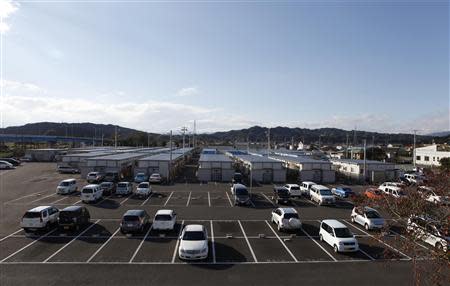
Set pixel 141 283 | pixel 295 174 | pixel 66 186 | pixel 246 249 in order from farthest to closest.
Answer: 1. pixel 295 174
2. pixel 66 186
3. pixel 246 249
4. pixel 141 283

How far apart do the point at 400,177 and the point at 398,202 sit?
43.1 metres

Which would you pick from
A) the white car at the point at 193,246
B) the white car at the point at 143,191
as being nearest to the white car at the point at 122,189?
the white car at the point at 143,191

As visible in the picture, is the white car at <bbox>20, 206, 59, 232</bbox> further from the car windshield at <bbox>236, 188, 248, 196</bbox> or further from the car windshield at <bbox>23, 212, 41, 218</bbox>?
the car windshield at <bbox>236, 188, 248, 196</bbox>

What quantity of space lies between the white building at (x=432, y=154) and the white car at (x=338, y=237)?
2743 inches

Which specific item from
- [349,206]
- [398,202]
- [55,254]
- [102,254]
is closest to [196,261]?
[102,254]

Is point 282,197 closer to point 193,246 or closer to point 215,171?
point 193,246

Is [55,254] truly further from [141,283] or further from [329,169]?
[329,169]

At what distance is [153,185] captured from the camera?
42.0 m

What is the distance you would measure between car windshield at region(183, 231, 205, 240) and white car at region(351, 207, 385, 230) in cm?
1005

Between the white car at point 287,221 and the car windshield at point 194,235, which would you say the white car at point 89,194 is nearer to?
the car windshield at point 194,235

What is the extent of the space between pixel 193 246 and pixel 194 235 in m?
1.16

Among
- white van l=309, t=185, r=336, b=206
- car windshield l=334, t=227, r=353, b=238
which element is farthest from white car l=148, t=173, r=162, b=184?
car windshield l=334, t=227, r=353, b=238

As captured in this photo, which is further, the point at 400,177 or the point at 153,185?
the point at 400,177

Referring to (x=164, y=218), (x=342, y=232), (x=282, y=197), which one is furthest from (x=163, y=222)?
(x=282, y=197)
